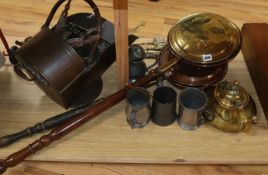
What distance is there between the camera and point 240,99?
35.5 inches

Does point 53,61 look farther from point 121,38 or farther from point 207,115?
point 207,115

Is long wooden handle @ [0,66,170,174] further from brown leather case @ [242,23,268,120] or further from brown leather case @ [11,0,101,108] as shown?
brown leather case @ [242,23,268,120]

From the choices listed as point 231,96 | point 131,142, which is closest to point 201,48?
point 231,96

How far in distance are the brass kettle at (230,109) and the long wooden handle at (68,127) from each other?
16 cm

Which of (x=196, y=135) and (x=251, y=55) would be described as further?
(x=251, y=55)

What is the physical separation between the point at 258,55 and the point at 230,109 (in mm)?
219

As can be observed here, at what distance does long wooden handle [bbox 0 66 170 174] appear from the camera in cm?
87

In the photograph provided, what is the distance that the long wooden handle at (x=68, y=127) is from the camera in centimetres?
87

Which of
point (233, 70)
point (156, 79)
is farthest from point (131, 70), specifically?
point (233, 70)

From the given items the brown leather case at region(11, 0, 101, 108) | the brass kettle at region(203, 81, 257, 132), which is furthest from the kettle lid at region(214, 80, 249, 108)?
the brown leather case at region(11, 0, 101, 108)

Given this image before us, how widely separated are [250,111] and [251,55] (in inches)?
7.8

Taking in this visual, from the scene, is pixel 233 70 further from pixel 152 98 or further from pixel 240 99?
pixel 152 98

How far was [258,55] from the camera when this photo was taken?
103cm

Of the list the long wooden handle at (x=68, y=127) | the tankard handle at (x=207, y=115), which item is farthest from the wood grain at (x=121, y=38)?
the tankard handle at (x=207, y=115)
